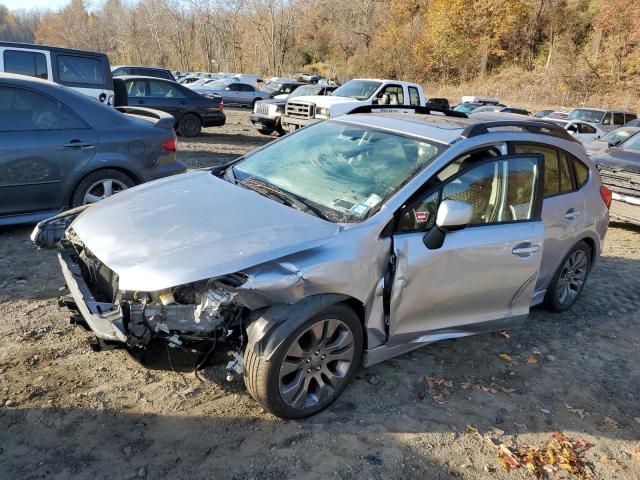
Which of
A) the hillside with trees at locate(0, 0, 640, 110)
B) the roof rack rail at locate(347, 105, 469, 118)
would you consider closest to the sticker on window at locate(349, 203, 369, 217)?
the roof rack rail at locate(347, 105, 469, 118)

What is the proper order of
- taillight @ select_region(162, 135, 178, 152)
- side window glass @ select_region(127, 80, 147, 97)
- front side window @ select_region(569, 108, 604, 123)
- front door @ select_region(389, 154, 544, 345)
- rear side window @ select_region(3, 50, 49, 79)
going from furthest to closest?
front side window @ select_region(569, 108, 604, 123) → side window glass @ select_region(127, 80, 147, 97) → rear side window @ select_region(3, 50, 49, 79) → taillight @ select_region(162, 135, 178, 152) → front door @ select_region(389, 154, 544, 345)

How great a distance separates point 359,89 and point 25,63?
8.28 meters

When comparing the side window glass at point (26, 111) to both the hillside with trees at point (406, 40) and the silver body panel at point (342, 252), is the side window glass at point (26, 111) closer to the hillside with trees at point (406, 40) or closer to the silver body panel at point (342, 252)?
the silver body panel at point (342, 252)

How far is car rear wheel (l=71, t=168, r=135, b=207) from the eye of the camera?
18.2 feet

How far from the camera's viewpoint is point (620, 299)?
17.9 ft

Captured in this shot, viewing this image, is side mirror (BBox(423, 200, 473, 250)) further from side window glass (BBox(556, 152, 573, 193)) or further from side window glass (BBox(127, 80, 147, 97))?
side window glass (BBox(127, 80, 147, 97))

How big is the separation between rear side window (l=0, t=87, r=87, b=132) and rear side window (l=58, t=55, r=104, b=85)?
16.6 feet

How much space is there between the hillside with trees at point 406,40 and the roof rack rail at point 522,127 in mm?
33143

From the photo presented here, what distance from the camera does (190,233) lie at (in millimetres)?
2951

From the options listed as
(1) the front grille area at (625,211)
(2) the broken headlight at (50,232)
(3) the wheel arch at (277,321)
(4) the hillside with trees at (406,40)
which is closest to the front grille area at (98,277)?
(2) the broken headlight at (50,232)

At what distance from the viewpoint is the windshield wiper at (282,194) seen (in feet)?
10.7

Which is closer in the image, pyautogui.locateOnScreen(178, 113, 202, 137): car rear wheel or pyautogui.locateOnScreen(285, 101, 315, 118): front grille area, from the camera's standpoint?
pyautogui.locateOnScreen(285, 101, 315, 118): front grille area

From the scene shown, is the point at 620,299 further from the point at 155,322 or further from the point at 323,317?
the point at 155,322

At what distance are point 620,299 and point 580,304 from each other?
21.7 inches
